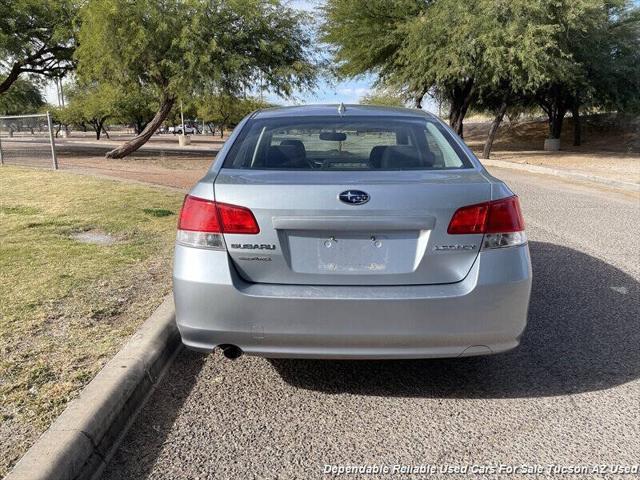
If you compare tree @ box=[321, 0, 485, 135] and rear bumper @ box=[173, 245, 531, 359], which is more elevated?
tree @ box=[321, 0, 485, 135]

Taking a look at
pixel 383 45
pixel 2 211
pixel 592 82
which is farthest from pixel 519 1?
pixel 2 211

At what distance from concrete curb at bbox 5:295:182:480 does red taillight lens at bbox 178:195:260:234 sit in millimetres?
900

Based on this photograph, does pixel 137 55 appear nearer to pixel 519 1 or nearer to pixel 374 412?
pixel 519 1

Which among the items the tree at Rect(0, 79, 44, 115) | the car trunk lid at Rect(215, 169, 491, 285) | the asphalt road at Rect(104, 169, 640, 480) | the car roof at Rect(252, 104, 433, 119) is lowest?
the asphalt road at Rect(104, 169, 640, 480)

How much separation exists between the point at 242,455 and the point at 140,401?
799 mm

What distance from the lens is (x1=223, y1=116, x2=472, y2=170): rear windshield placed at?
11.7 feet

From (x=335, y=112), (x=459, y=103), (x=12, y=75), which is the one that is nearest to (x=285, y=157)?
(x=335, y=112)

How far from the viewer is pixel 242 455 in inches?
107

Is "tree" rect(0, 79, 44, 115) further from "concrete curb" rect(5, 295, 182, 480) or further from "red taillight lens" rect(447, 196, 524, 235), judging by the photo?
"red taillight lens" rect(447, 196, 524, 235)

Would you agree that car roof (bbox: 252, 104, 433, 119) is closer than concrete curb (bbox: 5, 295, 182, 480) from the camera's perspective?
No

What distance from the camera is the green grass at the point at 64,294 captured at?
3.02m

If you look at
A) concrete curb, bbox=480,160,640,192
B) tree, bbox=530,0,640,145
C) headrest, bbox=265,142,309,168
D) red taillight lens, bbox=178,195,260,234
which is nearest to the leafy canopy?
concrete curb, bbox=480,160,640,192

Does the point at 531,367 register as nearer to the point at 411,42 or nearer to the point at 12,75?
the point at 411,42

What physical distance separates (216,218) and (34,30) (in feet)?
74.8
